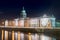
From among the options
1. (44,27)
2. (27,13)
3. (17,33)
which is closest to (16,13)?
(27,13)

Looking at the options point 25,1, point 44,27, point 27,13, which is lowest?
point 44,27

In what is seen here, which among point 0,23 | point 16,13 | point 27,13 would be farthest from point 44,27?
point 0,23

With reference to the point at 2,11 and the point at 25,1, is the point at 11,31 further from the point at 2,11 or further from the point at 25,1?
the point at 25,1

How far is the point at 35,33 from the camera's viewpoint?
1.48m

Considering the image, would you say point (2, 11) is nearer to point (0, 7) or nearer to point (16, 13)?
point (0, 7)

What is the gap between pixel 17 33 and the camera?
1.52m

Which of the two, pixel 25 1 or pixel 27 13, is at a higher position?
pixel 25 1

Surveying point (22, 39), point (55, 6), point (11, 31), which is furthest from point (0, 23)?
point (55, 6)

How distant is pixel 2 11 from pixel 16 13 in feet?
0.58

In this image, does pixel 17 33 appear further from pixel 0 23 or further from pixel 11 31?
pixel 0 23

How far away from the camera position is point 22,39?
150 centimetres

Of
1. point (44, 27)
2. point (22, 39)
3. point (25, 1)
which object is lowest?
point (22, 39)

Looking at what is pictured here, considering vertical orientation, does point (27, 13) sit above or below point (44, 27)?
above

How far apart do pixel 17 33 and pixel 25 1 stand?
403 mm
